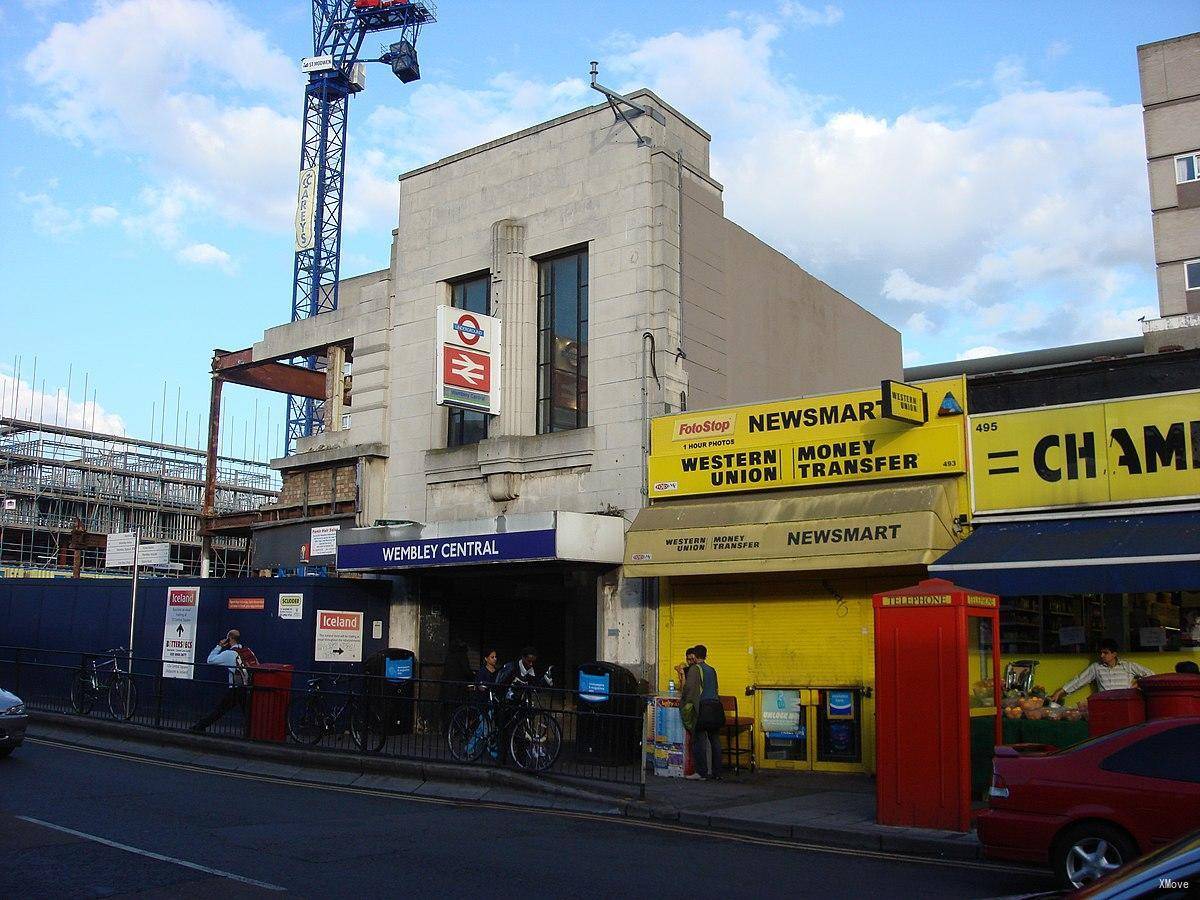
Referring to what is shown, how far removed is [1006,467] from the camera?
15984 millimetres

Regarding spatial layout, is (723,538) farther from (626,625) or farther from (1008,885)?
(1008,885)

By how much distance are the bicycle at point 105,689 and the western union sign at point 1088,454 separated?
48.6 ft

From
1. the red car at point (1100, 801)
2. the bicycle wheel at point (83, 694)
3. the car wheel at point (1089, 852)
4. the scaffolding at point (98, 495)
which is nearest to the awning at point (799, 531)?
the red car at point (1100, 801)

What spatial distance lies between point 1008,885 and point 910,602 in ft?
11.0

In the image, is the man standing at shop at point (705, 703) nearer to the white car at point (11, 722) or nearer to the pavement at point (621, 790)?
the pavement at point (621, 790)

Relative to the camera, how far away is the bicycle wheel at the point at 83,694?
21281 millimetres

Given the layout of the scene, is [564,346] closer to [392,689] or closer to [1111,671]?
[392,689]

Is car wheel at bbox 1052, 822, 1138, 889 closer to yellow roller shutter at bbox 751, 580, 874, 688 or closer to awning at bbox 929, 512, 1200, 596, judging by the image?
awning at bbox 929, 512, 1200, 596

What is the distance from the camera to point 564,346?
21.4 metres

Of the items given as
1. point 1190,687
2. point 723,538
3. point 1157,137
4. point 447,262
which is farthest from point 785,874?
point 1157,137

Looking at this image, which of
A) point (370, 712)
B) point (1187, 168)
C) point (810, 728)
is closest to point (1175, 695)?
point (810, 728)

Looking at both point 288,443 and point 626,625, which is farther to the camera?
point 288,443

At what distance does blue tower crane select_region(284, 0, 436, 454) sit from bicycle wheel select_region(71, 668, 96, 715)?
38.2m

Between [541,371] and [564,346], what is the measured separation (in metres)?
0.64
